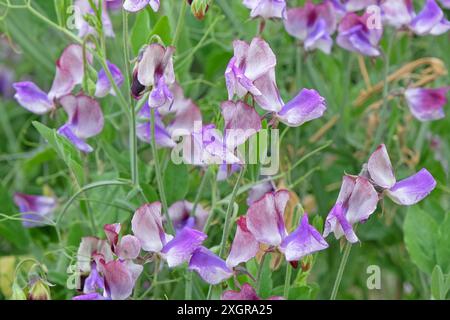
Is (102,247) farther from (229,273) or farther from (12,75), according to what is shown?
(12,75)

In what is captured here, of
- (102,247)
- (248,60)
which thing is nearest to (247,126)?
(248,60)

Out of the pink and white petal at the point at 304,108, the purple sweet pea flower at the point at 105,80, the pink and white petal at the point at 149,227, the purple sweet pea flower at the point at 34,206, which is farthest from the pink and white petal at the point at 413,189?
the purple sweet pea flower at the point at 34,206

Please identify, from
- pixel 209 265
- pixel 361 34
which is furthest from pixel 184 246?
pixel 361 34

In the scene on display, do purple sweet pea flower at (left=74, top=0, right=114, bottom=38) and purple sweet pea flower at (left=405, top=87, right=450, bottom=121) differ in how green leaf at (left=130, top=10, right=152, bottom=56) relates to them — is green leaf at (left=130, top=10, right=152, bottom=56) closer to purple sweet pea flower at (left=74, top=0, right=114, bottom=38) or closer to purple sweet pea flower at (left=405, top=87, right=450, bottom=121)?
purple sweet pea flower at (left=74, top=0, right=114, bottom=38)

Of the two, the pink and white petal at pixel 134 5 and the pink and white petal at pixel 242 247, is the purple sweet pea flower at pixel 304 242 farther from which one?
the pink and white petal at pixel 134 5

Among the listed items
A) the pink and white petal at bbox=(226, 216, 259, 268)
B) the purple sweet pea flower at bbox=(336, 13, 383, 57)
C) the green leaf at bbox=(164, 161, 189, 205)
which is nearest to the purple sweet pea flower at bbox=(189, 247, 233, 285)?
the pink and white petal at bbox=(226, 216, 259, 268)
